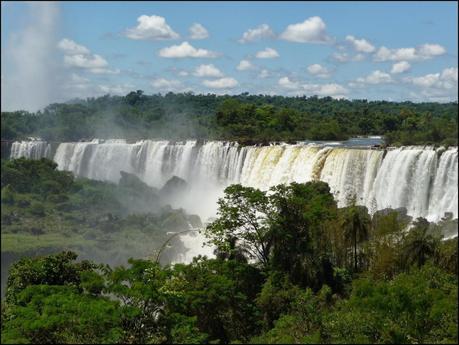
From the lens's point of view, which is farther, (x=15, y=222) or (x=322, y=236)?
(x=15, y=222)

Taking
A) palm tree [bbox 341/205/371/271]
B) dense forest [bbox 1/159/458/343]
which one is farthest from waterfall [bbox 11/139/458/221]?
palm tree [bbox 341/205/371/271]

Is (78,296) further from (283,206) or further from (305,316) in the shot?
(283,206)

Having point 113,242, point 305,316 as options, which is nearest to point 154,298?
point 305,316

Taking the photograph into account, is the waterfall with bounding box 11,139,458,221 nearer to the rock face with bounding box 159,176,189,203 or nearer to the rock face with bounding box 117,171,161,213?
the rock face with bounding box 159,176,189,203

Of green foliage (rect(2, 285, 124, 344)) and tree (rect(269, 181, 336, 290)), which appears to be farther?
tree (rect(269, 181, 336, 290))

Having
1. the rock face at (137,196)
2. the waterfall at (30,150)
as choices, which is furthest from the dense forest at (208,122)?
the rock face at (137,196)

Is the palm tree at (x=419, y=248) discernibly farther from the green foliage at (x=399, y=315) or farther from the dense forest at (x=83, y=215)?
the dense forest at (x=83, y=215)

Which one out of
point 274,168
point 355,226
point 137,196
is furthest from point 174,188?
point 355,226
